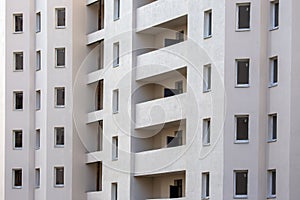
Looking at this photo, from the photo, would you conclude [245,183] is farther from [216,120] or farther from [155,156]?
[155,156]

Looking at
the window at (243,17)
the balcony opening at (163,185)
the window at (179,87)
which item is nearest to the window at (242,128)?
the window at (243,17)

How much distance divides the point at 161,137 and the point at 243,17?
35.0 feet

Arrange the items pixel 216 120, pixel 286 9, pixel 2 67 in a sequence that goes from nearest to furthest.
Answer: pixel 286 9 → pixel 216 120 → pixel 2 67

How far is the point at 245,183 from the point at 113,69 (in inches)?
531

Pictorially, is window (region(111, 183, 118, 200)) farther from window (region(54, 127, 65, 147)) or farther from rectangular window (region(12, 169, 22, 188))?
rectangular window (region(12, 169, 22, 188))

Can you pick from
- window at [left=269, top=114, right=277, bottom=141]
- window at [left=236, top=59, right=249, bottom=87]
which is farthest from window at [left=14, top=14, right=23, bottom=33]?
window at [left=269, top=114, right=277, bottom=141]

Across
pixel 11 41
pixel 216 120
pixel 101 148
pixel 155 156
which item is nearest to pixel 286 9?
pixel 216 120

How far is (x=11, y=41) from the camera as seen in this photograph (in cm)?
6109

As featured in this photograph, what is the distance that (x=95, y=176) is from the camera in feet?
193

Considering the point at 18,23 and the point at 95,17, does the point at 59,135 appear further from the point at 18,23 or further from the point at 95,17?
the point at 18,23

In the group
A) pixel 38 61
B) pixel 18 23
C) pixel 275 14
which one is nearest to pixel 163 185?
pixel 38 61

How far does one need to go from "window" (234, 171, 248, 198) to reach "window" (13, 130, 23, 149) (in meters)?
20.4

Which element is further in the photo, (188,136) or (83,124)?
(83,124)

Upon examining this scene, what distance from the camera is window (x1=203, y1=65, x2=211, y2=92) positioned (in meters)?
45.6
